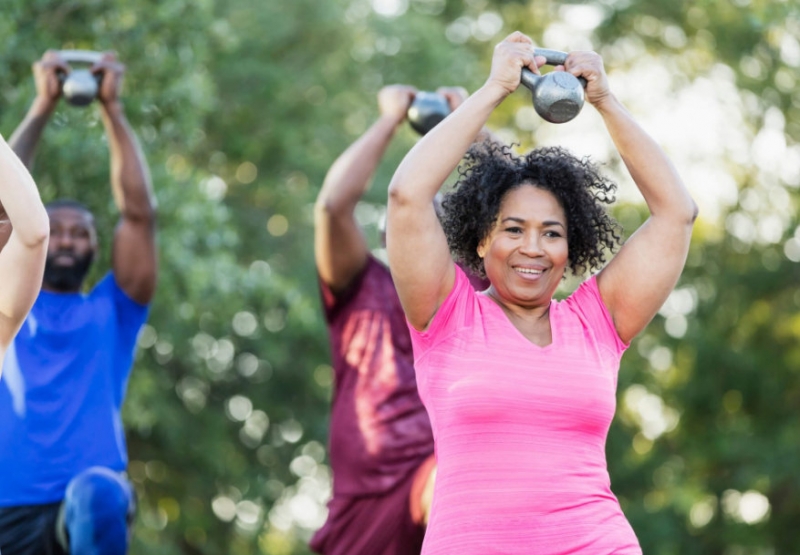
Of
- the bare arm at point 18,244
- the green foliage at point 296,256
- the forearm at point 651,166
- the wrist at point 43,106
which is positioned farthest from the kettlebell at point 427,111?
the green foliage at point 296,256

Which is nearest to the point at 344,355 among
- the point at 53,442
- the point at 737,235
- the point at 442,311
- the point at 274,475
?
the point at 53,442

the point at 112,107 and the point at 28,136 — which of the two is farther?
the point at 112,107

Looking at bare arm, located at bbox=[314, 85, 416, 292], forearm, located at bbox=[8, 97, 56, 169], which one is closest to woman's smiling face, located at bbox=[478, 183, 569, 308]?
bare arm, located at bbox=[314, 85, 416, 292]

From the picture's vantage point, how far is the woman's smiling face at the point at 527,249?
419cm

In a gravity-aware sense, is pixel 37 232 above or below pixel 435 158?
below

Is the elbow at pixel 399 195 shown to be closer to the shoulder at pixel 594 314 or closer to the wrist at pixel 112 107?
the shoulder at pixel 594 314

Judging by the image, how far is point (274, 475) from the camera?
1677 cm

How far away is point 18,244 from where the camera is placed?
3.96 m

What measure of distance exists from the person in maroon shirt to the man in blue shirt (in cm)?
84

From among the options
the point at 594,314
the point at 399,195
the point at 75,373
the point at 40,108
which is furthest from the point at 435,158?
the point at 40,108

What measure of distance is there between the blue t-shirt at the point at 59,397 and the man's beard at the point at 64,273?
0.04m

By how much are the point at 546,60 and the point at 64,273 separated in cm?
268

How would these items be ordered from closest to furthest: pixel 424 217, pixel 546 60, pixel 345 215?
pixel 424 217
pixel 546 60
pixel 345 215

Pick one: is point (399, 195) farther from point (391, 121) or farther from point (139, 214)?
point (139, 214)
